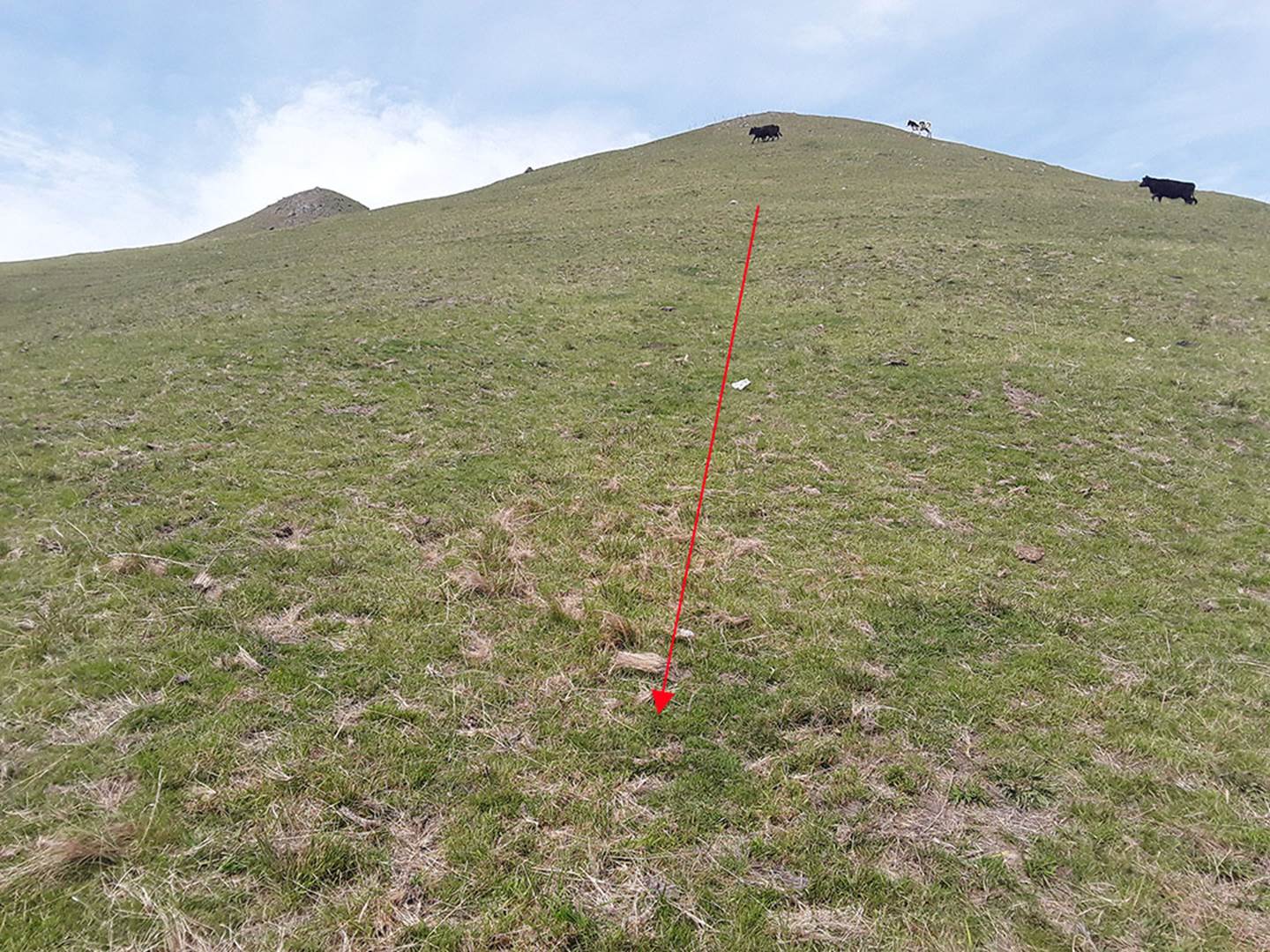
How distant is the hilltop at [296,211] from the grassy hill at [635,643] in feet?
200

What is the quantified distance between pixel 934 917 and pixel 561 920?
263 centimetres

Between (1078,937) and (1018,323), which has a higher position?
(1018,323)

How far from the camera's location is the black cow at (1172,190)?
3857 cm

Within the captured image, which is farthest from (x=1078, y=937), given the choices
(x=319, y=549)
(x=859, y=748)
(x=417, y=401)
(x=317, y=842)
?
(x=417, y=401)

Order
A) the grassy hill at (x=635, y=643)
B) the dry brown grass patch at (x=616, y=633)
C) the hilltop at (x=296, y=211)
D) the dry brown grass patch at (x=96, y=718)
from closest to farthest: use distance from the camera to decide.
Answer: the grassy hill at (x=635, y=643), the dry brown grass patch at (x=96, y=718), the dry brown grass patch at (x=616, y=633), the hilltop at (x=296, y=211)

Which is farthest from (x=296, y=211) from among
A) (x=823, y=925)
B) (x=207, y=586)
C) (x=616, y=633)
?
(x=823, y=925)

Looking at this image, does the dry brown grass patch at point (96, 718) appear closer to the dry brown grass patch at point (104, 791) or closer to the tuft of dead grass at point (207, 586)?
the dry brown grass patch at point (104, 791)

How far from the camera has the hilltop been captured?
6944cm

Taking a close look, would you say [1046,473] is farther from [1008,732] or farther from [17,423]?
[17,423]

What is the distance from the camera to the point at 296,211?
2840 inches

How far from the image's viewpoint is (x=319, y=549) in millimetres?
8758

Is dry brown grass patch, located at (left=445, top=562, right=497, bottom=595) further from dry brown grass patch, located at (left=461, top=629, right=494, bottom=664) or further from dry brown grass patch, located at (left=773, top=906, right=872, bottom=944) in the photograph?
dry brown grass patch, located at (left=773, top=906, right=872, bottom=944)

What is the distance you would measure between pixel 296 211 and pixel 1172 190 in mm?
81970

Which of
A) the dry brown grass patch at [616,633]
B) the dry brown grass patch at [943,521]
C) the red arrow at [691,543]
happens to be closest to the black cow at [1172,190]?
the red arrow at [691,543]
